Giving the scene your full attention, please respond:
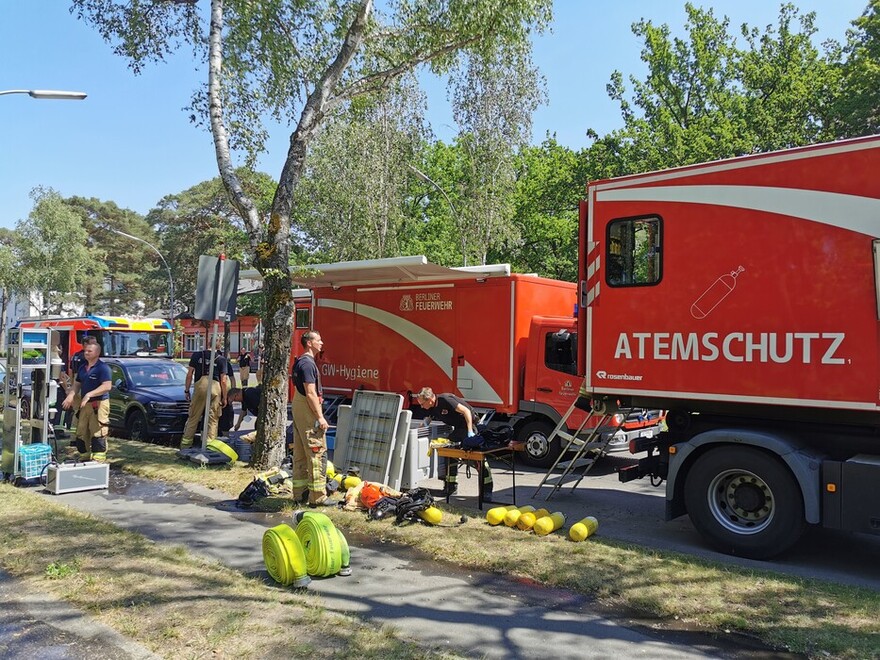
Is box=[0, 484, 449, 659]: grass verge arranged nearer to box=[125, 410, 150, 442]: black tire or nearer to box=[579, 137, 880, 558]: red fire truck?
box=[579, 137, 880, 558]: red fire truck

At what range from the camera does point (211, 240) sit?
4662cm

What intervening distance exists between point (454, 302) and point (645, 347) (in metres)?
4.75

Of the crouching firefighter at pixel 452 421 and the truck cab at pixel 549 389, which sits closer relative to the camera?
the crouching firefighter at pixel 452 421

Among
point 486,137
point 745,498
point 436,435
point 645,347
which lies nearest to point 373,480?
point 436,435

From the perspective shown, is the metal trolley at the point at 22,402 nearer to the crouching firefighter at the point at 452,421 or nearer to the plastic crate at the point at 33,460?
the plastic crate at the point at 33,460

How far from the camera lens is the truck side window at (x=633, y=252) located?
641 centimetres

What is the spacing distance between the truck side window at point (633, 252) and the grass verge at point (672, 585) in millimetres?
2534

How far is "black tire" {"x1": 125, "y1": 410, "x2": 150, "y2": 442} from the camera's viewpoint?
11719 millimetres

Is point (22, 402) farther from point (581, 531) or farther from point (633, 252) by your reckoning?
point (633, 252)

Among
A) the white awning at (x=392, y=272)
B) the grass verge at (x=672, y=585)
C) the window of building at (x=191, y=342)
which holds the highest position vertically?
the white awning at (x=392, y=272)

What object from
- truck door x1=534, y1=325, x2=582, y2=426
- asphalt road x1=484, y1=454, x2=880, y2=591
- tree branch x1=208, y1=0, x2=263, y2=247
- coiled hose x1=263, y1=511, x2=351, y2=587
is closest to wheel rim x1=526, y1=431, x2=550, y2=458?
truck door x1=534, y1=325, x2=582, y2=426

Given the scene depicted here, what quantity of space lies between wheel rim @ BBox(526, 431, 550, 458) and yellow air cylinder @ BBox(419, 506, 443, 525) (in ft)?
13.0

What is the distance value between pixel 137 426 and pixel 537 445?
7219mm

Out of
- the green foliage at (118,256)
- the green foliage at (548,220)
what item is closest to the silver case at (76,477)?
the green foliage at (548,220)
